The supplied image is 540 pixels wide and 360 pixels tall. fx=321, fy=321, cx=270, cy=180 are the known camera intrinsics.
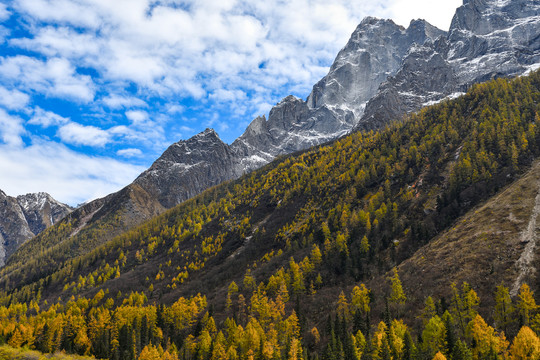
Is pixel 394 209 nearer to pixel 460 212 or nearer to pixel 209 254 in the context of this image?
pixel 460 212

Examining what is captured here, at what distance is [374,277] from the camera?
105500 mm

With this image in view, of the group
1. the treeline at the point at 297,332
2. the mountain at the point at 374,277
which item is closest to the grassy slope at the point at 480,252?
the mountain at the point at 374,277

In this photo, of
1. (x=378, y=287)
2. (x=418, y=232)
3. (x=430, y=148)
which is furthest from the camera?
(x=430, y=148)

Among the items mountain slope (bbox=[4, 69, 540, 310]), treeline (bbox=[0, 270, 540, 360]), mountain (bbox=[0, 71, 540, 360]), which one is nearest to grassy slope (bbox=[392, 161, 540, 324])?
mountain (bbox=[0, 71, 540, 360])

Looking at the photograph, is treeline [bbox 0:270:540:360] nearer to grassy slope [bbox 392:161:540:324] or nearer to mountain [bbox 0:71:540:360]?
mountain [bbox 0:71:540:360]

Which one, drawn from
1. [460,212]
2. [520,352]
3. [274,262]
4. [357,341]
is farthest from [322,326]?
[460,212]

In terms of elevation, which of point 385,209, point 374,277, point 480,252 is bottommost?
point 374,277

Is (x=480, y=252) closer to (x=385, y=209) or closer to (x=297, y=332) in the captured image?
(x=297, y=332)

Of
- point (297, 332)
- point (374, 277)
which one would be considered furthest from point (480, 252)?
point (297, 332)

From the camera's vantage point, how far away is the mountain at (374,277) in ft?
220

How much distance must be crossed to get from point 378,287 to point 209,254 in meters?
122

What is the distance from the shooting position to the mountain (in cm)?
6700

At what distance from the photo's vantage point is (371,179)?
598 feet

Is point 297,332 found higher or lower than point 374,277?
lower
